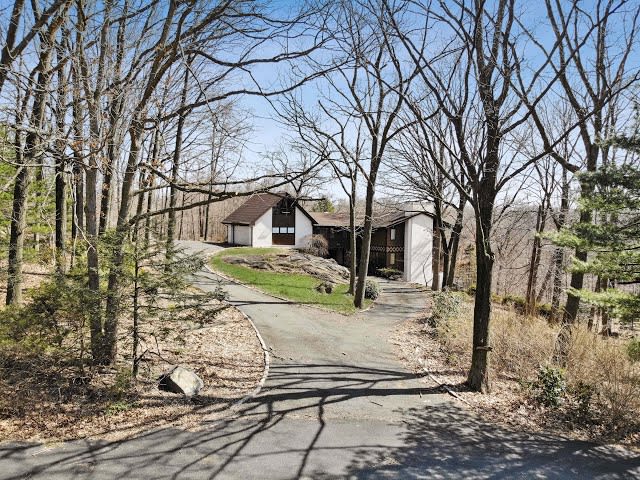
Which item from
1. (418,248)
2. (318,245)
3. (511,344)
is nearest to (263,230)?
(318,245)

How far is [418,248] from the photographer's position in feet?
115

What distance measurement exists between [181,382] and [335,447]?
3189 mm

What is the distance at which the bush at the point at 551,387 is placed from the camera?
7.97 meters

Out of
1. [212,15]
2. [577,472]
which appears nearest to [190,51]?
[212,15]

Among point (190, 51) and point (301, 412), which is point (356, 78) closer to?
point (190, 51)

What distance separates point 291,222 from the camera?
126 ft

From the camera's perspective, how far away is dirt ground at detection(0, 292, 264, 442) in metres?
6.24

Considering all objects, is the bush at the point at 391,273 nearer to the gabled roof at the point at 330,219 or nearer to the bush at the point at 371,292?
the gabled roof at the point at 330,219

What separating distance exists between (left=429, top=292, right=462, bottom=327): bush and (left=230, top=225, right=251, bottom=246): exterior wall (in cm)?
2326

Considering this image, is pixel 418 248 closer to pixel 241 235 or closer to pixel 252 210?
pixel 252 210

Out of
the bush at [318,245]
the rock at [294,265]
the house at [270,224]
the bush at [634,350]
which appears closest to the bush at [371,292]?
the rock at [294,265]

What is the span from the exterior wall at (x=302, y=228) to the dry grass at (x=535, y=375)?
85.4 feet

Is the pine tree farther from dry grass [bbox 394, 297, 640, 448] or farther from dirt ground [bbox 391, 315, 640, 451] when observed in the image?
dirt ground [bbox 391, 315, 640, 451]

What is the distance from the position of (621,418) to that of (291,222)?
32.3m
